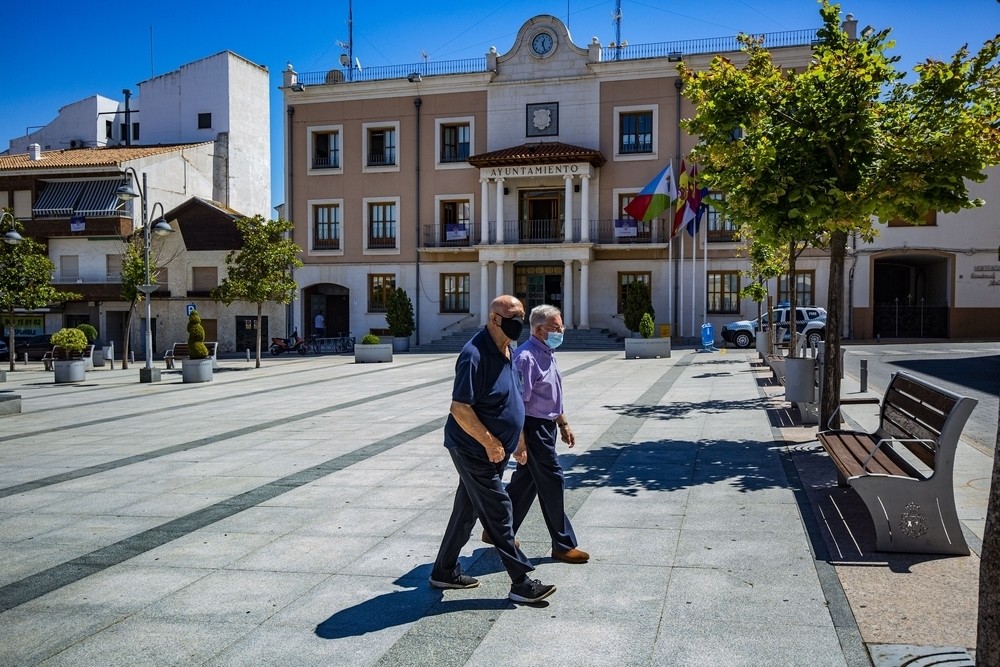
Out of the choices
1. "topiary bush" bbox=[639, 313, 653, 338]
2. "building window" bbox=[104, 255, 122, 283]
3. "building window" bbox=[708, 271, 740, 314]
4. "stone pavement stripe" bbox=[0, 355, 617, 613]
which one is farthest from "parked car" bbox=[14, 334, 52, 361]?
"stone pavement stripe" bbox=[0, 355, 617, 613]

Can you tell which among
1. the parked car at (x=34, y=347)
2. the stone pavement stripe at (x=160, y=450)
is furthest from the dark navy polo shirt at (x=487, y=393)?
the parked car at (x=34, y=347)

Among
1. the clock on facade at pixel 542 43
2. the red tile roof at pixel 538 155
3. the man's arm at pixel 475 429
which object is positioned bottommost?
the man's arm at pixel 475 429

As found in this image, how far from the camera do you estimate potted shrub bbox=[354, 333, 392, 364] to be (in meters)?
26.7

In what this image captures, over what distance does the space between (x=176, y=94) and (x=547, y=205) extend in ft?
82.6

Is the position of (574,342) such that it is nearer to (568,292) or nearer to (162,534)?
(568,292)

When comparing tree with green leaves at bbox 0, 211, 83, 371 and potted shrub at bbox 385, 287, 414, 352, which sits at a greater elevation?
tree with green leaves at bbox 0, 211, 83, 371

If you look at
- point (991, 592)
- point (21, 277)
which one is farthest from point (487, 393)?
point (21, 277)

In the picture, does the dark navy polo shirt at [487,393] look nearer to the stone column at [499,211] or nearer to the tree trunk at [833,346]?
the tree trunk at [833,346]

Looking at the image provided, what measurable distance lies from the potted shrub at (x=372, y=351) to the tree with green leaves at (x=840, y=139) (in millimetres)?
19012

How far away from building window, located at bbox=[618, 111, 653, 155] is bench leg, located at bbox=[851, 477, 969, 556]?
105 ft

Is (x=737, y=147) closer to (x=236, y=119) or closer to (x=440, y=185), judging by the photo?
(x=440, y=185)

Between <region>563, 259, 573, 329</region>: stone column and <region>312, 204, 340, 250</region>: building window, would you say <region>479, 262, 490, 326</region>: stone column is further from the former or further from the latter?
<region>312, 204, 340, 250</region>: building window

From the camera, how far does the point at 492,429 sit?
14.7 feet

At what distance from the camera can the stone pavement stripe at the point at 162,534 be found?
4.89m
